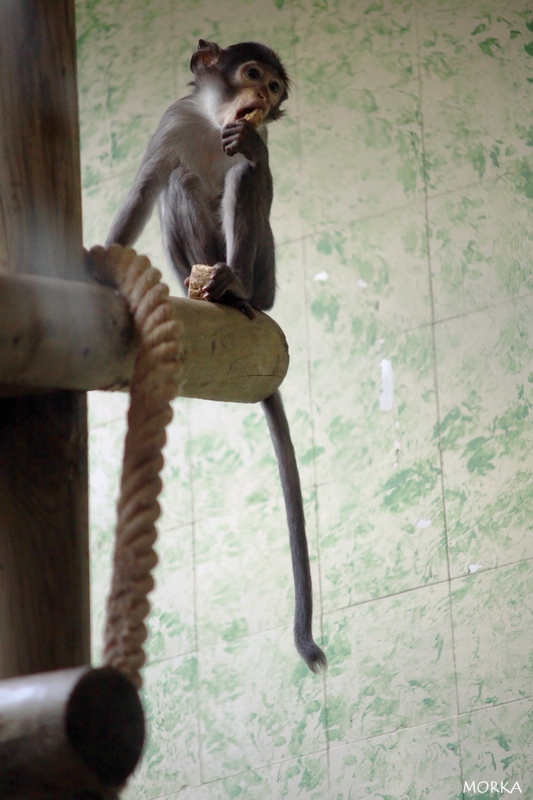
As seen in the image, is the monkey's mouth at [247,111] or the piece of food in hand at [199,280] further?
the monkey's mouth at [247,111]

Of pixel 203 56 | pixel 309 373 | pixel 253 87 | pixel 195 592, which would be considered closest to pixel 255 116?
pixel 253 87

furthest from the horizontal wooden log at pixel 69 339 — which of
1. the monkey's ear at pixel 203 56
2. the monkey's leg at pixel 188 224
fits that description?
the monkey's ear at pixel 203 56

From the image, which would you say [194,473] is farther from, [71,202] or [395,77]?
[71,202]

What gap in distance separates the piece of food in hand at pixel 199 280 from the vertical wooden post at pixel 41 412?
0.77m

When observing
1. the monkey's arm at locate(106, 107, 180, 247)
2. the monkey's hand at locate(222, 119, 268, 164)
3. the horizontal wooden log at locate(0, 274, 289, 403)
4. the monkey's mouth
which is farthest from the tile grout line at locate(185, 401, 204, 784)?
the horizontal wooden log at locate(0, 274, 289, 403)

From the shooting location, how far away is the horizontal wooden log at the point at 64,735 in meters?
0.95

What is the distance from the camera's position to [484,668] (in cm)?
334

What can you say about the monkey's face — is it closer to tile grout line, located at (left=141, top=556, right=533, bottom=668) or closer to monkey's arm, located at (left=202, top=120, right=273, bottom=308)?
monkey's arm, located at (left=202, top=120, right=273, bottom=308)

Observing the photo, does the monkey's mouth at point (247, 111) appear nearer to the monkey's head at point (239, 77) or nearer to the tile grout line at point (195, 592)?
the monkey's head at point (239, 77)

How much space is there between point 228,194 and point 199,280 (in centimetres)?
51

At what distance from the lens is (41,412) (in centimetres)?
135

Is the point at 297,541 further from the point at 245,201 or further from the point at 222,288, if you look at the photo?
the point at 245,201

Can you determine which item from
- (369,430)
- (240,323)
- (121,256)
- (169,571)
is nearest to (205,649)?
(169,571)

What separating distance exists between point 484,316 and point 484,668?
4.06 ft
